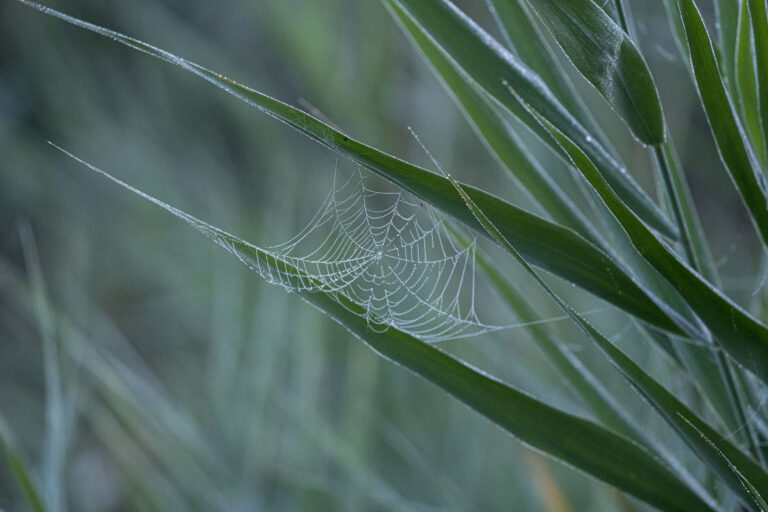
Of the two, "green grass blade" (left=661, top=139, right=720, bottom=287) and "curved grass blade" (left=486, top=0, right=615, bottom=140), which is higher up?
"curved grass blade" (left=486, top=0, right=615, bottom=140)

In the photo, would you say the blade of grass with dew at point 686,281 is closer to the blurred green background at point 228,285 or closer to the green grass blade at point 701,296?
the green grass blade at point 701,296

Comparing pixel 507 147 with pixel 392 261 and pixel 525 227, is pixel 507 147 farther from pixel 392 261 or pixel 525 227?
pixel 392 261

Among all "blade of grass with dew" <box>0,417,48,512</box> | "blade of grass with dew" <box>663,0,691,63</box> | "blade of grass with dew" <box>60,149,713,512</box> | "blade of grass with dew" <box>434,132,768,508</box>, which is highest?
"blade of grass with dew" <box>663,0,691,63</box>

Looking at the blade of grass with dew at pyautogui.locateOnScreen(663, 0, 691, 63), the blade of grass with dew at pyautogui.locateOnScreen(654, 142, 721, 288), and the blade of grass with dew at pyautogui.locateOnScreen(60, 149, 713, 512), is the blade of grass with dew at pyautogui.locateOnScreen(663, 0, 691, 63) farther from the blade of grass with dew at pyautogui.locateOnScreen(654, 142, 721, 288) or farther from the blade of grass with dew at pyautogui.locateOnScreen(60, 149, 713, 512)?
the blade of grass with dew at pyautogui.locateOnScreen(60, 149, 713, 512)

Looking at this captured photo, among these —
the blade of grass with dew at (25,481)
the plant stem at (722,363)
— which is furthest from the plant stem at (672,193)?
the blade of grass with dew at (25,481)

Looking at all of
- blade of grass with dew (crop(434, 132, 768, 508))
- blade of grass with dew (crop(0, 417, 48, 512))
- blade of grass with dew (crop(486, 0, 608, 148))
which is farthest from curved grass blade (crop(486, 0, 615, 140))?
blade of grass with dew (crop(0, 417, 48, 512))

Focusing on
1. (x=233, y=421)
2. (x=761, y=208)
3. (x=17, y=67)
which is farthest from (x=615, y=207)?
(x=17, y=67)

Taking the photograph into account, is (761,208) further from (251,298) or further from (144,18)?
(144,18)
